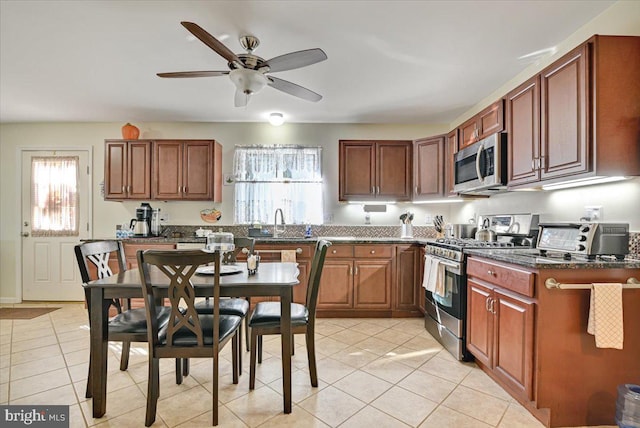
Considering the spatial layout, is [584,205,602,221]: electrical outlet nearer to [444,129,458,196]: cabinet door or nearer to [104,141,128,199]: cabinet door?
[444,129,458,196]: cabinet door

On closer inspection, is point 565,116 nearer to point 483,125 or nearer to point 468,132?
point 483,125

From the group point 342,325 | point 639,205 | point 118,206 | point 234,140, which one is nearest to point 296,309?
point 342,325

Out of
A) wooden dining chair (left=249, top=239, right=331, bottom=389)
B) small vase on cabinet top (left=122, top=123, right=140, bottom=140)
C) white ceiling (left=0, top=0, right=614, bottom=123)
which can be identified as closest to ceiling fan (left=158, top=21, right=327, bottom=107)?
white ceiling (left=0, top=0, right=614, bottom=123)

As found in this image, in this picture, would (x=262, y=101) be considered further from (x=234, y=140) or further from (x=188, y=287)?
(x=188, y=287)

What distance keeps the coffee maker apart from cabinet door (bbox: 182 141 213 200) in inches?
22.9

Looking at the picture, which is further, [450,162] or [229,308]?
[450,162]

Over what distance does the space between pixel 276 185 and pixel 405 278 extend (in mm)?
2113

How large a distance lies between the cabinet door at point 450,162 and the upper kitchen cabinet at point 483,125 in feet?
0.41

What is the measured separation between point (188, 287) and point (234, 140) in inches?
122

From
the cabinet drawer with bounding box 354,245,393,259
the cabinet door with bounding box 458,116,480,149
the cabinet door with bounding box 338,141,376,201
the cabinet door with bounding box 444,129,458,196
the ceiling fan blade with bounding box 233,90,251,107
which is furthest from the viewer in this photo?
the cabinet door with bounding box 338,141,376,201

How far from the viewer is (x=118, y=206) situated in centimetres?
453

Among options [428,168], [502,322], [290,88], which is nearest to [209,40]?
[290,88]

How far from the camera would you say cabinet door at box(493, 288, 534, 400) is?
183cm

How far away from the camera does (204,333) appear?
6.03 feet
